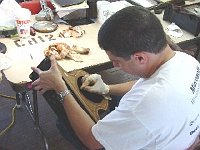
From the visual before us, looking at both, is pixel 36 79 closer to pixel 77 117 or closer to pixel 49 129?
pixel 77 117

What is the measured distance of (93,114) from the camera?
1366mm

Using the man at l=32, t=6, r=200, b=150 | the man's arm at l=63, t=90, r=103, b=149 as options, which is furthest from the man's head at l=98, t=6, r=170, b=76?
the man's arm at l=63, t=90, r=103, b=149

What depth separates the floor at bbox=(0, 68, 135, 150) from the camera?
2.10 metres

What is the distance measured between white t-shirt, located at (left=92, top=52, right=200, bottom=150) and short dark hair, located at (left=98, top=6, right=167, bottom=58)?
116 mm

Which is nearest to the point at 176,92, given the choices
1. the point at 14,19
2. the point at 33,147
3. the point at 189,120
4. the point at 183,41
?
the point at 189,120

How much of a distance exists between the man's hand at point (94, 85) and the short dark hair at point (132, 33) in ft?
1.67

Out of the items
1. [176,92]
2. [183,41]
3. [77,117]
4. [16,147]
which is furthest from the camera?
[16,147]

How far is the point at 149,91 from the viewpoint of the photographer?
99cm

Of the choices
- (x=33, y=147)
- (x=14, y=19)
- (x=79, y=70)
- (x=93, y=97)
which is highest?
(x=14, y=19)

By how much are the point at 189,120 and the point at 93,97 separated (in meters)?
0.59

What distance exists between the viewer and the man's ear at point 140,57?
1.00 metres

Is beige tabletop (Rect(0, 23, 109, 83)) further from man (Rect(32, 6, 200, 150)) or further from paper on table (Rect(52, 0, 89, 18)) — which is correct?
man (Rect(32, 6, 200, 150))

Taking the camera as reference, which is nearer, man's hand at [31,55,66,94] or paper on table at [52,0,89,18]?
man's hand at [31,55,66,94]

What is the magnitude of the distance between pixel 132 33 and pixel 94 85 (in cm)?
60
